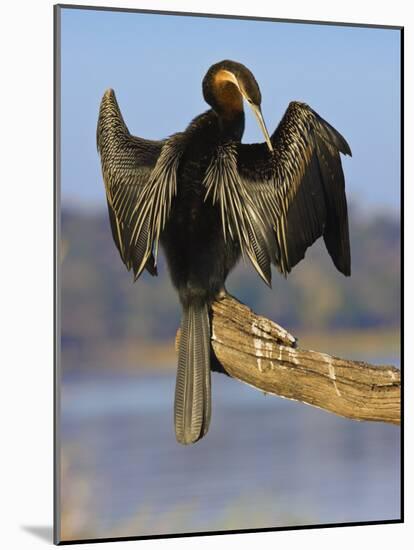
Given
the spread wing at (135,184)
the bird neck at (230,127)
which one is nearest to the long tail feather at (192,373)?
the spread wing at (135,184)

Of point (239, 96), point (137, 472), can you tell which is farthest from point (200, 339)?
point (239, 96)

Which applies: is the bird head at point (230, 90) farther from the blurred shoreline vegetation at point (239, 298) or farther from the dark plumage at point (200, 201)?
the blurred shoreline vegetation at point (239, 298)

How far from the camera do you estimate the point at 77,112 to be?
496 centimetres

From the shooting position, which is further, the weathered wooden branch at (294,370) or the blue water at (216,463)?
the weathered wooden branch at (294,370)

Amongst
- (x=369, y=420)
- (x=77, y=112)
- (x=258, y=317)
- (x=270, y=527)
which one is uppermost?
(x=77, y=112)

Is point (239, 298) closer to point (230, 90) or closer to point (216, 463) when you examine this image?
point (216, 463)

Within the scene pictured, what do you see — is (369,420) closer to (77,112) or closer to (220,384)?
(220,384)

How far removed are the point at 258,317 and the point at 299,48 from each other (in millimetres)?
965

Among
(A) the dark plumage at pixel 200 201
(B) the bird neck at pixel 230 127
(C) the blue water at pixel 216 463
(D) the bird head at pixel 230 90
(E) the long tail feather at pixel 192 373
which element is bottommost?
(C) the blue water at pixel 216 463

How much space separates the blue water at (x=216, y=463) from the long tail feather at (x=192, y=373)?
0.04m

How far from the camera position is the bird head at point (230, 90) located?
5125 millimetres

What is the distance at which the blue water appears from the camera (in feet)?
16.4

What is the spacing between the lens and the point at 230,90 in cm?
515

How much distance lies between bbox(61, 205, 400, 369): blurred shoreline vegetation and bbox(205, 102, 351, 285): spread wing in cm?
5
